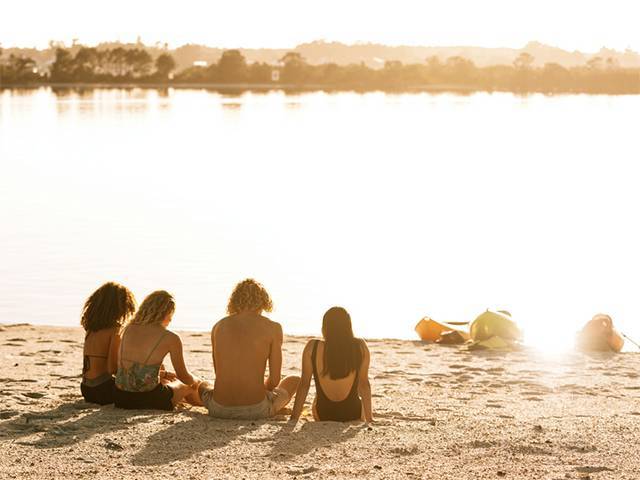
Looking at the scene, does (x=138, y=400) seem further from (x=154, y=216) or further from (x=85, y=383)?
(x=154, y=216)

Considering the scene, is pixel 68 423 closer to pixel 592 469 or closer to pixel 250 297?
pixel 250 297

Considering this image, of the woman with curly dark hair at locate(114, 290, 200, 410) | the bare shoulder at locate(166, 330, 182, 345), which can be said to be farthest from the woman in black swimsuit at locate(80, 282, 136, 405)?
the bare shoulder at locate(166, 330, 182, 345)

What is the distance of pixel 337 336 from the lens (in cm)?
749

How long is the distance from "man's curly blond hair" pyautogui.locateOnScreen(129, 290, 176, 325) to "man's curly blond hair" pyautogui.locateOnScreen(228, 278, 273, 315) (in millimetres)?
443

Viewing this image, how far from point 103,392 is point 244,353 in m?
1.14

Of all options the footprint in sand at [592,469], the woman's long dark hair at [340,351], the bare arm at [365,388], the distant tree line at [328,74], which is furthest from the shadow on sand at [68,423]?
the distant tree line at [328,74]

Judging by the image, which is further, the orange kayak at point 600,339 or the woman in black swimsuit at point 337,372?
the orange kayak at point 600,339

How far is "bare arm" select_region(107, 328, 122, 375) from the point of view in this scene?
7.92m

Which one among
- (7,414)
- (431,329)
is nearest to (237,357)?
(7,414)

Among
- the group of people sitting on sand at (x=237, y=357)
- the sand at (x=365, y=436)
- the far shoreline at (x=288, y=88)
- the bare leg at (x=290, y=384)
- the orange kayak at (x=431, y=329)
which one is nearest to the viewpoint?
the sand at (x=365, y=436)

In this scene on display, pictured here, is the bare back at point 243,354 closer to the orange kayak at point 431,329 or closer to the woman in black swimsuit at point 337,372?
the woman in black swimsuit at point 337,372

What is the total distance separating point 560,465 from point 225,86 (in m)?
193

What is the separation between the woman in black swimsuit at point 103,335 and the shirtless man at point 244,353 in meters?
0.72

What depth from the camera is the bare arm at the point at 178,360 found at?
7750 mm
